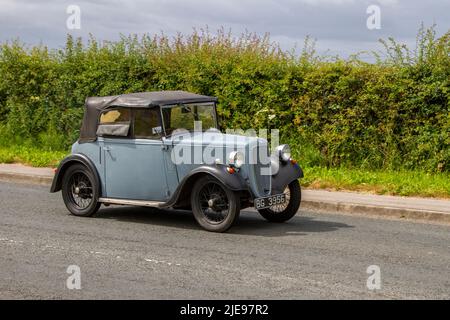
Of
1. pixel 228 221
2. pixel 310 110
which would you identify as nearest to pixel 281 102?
pixel 310 110

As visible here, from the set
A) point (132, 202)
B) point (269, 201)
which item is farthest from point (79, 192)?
point (269, 201)

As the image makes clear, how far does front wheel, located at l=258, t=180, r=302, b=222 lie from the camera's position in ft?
38.4

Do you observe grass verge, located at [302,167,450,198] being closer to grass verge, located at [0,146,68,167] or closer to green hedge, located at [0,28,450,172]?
green hedge, located at [0,28,450,172]

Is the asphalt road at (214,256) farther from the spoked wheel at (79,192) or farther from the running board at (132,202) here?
the running board at (132,202)

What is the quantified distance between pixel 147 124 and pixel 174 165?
0.76 metres

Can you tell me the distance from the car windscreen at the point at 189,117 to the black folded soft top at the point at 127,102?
0.08 meters

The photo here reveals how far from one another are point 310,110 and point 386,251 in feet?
24.8

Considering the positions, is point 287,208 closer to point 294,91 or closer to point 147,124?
point 147,124

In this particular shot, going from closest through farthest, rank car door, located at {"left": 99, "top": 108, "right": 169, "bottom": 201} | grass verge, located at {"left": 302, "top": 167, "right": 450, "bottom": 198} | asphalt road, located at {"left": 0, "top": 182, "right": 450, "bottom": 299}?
asphalt road, located at {"left": 0, "top": 182, "right": 450, "bottom": 299} < car door, located at {"left": 99, "top": 108, "right": 169, "bottom": 201} < grass verge, located at {"left": 302, "top": 167, "right": 450, "bottom": 198}

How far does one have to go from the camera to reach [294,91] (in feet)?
56.7

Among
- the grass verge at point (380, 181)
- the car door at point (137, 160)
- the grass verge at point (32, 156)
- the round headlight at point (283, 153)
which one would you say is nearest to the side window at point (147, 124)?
the car door at point (137, 160)

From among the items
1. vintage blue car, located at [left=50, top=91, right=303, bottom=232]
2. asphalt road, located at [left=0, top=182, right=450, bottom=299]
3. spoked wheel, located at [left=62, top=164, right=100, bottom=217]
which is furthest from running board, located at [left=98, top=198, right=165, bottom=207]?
asphalt road, located at [left=0, top=182, right=450, bottom=299]

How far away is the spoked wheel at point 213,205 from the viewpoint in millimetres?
10680

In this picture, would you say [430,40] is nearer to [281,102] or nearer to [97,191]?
[281,102]
